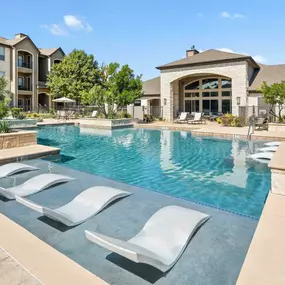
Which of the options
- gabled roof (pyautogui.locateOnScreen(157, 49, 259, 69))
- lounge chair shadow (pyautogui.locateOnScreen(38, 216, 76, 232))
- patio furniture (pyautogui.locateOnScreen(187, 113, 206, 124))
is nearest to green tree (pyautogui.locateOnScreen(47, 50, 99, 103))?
gabled roof (pyautogui.locateOnScreen(157, 49, 259, 69))

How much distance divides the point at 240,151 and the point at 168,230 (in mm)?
8736

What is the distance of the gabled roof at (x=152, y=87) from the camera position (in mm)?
29522

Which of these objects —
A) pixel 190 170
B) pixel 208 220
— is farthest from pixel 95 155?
pixel 208 220

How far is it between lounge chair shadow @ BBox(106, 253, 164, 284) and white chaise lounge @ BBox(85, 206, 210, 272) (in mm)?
97

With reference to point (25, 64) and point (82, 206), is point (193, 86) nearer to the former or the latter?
point (25, 64)

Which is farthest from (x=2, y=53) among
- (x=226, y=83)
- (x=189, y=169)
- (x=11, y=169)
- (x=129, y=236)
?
(x=129, y=236)

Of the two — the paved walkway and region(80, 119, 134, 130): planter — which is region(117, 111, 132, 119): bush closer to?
region(80, 119, 134, 130): planter

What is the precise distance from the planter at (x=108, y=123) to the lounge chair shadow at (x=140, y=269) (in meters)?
18.3

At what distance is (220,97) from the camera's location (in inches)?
1078

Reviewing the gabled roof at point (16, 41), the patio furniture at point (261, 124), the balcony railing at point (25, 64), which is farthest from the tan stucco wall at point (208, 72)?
the balcony railing at point (25, 64)

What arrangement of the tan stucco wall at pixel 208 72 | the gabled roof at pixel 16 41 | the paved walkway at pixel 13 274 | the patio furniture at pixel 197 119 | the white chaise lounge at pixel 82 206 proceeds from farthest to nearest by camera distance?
the gabled roof at pixel 16 41
the patio furniture at pixel 197 119
the tan stucco wall at pixel 208 72
the white chaise lounge at pixel 82 206
the paved walkway at pixel 13 274

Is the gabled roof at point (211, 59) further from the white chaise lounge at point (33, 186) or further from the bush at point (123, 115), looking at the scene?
the white chaise lounge at point (33, 186)

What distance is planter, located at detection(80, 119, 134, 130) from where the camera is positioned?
2152 cm

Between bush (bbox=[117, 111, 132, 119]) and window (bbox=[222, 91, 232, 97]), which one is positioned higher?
window (bbox=[222, 91, 232, 97])
